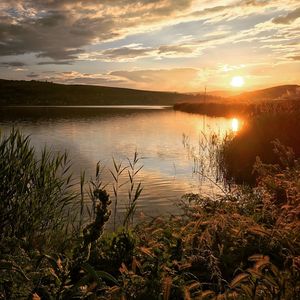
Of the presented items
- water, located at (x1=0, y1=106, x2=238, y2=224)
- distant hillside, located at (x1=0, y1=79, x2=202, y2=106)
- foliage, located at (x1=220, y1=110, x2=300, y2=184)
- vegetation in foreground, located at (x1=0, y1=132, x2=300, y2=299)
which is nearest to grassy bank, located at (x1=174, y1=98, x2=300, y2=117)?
foliage, located at (x1=220, y1=110, x2=300, y2=184)

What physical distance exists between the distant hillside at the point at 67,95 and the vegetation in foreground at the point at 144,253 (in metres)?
118

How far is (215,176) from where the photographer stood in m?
17.0

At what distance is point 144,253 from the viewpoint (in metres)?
5.71

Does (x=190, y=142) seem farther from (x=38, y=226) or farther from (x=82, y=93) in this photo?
(x=82, y=93)

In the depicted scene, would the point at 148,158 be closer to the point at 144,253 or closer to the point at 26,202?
the point at 26,202

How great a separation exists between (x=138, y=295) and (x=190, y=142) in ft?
76.1

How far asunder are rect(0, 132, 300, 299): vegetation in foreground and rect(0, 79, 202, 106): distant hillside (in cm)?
11817

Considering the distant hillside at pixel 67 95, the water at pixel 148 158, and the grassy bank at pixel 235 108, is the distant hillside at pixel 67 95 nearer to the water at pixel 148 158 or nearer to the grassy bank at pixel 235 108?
the grassy bank at pixel 235 108

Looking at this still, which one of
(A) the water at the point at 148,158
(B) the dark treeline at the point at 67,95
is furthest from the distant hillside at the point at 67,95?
(A) the water at the point at 148,158

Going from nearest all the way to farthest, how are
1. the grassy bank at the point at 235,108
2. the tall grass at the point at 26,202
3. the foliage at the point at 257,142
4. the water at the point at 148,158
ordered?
the tall grass at the point at 26,202, the water at the point at 148,158, the foliage at the point at 257,142, the grassy bank at the point at 235,108

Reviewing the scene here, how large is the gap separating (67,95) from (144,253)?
147 m

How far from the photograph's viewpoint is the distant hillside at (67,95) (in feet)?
A: 436

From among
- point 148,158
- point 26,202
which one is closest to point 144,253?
point 26,202

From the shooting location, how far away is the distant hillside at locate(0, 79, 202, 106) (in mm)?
132875
